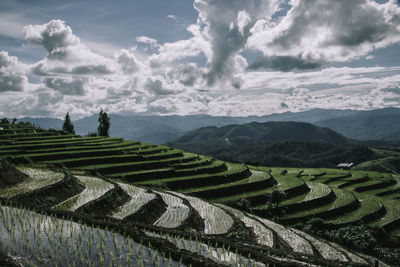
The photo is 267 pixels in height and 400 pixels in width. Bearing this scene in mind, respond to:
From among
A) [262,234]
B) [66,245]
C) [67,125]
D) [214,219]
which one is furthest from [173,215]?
[67,125]

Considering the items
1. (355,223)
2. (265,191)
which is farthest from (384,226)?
(265,191)

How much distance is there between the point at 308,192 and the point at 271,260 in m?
43.3

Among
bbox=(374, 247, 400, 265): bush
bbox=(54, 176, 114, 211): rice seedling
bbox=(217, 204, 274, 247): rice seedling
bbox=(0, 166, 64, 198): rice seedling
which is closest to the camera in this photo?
bbox=(54, 176, 114, 211): rice seedling

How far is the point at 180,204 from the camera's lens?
25.9 meters

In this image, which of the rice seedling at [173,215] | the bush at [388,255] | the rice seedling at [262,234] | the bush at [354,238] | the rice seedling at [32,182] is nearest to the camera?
the rice seedling at [173,215]

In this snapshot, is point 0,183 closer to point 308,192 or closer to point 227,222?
point 227,222

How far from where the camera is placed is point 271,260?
494 inches

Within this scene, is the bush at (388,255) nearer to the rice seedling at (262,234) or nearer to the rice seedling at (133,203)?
the rice seedling at (262,234)

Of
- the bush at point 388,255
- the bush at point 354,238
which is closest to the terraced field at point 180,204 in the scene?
the bush at point 354,238

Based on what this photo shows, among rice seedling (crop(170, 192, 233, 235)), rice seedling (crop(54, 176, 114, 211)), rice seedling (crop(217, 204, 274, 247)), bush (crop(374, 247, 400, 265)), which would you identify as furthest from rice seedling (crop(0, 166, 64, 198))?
bush (crop(374, 247, 400, 265))

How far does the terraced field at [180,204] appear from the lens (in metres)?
13.9

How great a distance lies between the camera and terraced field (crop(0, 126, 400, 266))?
1391 cm

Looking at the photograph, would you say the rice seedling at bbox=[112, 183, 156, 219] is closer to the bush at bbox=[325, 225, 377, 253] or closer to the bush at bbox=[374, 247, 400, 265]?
the bush at bbox=[325, 225, 377, 253]

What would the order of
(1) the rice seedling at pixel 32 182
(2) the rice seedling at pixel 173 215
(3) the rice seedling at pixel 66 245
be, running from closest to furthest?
(3) the rice seedling at pixel 66 245 < (2) the rice seedling at pixel 173 215 < (1) the rice seedling at pixel 32 182
